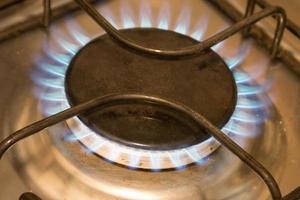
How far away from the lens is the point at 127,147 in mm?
593

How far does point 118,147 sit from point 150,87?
0.32 ft

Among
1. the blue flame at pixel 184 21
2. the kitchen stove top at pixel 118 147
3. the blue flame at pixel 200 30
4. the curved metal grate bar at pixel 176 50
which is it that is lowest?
the kitchen stove top at pixel 118 147

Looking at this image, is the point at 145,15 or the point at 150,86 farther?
the point at 145,15

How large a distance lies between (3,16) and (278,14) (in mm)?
381

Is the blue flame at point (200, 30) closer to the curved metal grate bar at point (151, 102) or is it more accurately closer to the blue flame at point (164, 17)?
the blue flame at point (164, 17)

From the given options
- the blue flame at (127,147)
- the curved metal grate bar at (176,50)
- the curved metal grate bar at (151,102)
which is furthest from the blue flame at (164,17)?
the curved metal grate bar at (151,102)

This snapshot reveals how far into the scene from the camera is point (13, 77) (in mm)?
695

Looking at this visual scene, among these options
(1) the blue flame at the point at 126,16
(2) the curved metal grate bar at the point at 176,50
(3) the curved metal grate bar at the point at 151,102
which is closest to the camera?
(3) the curved metal grate bar at the point at 151,102

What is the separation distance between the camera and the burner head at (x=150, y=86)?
0.61 metres

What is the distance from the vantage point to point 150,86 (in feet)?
2.17

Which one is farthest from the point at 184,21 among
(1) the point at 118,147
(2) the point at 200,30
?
(1) the point at 118,147

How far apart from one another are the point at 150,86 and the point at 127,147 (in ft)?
0.33

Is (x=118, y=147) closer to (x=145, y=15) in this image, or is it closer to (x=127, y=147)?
(x=127, y=147)

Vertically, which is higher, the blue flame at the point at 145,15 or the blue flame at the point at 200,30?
the blue flame at the point at 145,15
